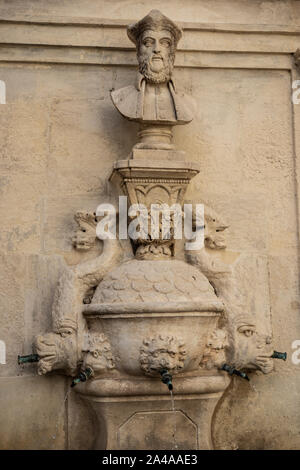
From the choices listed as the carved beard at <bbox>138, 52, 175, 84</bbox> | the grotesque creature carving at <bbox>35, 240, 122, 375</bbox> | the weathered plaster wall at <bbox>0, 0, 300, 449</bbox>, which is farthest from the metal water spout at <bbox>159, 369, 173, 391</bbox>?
the carved beard at <bbox>138, 52, 175, 84</bbox>

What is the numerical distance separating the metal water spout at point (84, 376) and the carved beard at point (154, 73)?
172 cm

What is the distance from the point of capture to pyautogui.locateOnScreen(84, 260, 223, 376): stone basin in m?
3.11

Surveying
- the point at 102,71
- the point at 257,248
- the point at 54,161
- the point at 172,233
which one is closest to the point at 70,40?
the point at 102,71

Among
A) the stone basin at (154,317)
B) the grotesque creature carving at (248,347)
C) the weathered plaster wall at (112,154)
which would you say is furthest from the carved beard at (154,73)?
the grotesque creature carving at (248,347)

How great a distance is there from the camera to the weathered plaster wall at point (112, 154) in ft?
11.5

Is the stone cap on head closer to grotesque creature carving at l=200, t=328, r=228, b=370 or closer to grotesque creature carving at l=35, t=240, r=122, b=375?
grotesque creature carving at l=35, t=240, r=122, b=375

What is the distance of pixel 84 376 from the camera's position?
317cm

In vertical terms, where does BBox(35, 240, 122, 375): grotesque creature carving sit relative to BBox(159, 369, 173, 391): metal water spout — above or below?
above

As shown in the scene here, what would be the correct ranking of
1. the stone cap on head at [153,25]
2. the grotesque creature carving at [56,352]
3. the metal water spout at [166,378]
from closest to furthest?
the metal water spout at [166,378], the grotesque creature carving at [56,352], the stone cap on head at [153,25]

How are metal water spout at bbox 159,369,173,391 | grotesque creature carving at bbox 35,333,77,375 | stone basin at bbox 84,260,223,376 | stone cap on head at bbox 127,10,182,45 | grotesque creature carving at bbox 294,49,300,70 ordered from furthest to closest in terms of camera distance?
1. grotesque creature carving at bbox 294,49,300,70
2. stone cap on head at bbox 127,10,182,45
3. grotesque creature carving at bbox 35,333,77,375
4. stone basin at bbox 84,260,223,376
5. metal water spout at bbox 159,369,173,391

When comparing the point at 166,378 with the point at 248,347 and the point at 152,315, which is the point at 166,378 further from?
the point at 248,347

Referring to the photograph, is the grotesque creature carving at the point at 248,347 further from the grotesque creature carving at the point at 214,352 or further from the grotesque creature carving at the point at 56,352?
the grotesque creature carving at the point at 56,352

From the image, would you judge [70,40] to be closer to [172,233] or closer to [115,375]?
[172,233]

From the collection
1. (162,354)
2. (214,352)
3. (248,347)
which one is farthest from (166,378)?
(248,347)
